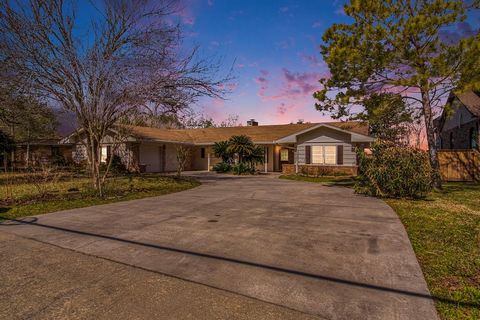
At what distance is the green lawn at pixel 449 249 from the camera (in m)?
3.07

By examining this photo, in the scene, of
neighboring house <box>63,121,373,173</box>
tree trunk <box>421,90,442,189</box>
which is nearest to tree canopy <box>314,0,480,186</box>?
tree trunk <box>421,90,442,189</box>

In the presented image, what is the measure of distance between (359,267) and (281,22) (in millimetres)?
11768

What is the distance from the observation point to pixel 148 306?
290cm

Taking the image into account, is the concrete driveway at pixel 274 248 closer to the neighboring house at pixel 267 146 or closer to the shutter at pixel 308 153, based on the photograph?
the neighboring house at pixel 267 146

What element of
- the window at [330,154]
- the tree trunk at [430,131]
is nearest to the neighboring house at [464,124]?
the tree trunk at [430,131]

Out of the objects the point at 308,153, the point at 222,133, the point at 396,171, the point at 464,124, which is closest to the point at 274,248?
the point at 396,171

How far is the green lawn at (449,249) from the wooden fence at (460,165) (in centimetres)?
970

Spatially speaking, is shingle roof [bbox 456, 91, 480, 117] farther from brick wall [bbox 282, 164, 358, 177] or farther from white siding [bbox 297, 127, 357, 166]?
brick wall [bbox 282, 164, 358, 177]

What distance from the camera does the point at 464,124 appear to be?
2047cm

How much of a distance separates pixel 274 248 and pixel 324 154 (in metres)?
17.2

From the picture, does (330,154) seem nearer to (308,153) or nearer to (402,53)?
(308,153)

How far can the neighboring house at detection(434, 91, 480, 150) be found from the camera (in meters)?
18.1

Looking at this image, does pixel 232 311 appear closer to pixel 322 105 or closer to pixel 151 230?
pixel 151 230

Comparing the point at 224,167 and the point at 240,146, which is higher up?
the point at 240,146
